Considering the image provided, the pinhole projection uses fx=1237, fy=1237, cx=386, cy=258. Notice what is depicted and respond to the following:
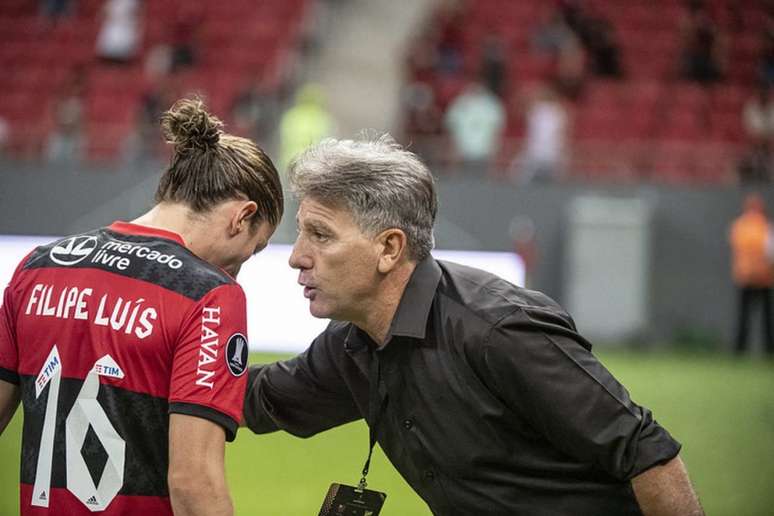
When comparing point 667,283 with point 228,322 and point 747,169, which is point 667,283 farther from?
point 228,322

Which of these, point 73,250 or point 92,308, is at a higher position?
point 73,250

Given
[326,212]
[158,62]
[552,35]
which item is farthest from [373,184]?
[158,62]

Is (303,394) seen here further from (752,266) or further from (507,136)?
(507,136)

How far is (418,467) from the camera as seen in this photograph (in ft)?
11.5

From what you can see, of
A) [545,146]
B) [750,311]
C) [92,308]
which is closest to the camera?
[92,308]

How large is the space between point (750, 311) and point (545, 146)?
333cm

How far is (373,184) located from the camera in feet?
11.2

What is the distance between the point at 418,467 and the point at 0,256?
1116cm

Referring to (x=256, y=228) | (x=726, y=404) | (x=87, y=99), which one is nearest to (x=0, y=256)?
(x=87, y=99)

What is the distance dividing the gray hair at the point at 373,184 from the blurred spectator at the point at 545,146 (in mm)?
12501

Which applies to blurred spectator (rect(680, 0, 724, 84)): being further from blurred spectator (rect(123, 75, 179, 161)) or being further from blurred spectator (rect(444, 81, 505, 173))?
blurred spectator (rect(123, 75, 179, 161))

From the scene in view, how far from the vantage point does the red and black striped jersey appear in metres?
3.06

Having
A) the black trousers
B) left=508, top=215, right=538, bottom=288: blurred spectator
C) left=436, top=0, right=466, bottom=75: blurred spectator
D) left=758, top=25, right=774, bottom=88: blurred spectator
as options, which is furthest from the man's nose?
left=436, top=0, right=466, bottom=75: blurred spectator

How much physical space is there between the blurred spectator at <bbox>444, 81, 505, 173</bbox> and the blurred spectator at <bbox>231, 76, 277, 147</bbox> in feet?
8.74
